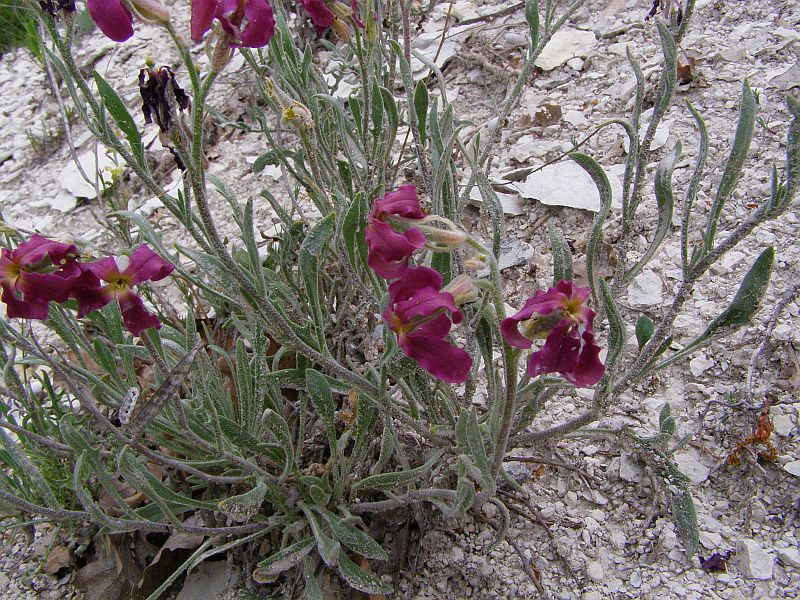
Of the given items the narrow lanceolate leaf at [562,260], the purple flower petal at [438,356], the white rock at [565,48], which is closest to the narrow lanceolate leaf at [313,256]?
the purple flower petal at [438,356]

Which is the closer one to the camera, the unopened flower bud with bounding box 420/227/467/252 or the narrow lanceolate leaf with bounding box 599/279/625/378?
the unopened flower bud with bounding box 420/227/467/252

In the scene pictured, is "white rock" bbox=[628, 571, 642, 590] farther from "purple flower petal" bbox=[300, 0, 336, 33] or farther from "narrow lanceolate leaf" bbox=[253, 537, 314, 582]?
"purple flower petal" bbox=[300, 0, 336, 33]

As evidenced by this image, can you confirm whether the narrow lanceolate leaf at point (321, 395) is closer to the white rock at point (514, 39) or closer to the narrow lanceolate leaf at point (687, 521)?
the narrow lanceolate leaf at point (687, 521)

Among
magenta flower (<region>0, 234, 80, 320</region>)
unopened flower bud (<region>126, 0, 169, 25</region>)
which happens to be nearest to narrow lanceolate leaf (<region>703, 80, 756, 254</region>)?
unopened flower bud (<region>126, 0, 169, 25</region>)

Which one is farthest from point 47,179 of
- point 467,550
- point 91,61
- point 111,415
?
point 467,550

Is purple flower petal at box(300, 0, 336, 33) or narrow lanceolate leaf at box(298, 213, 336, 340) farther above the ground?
purple flower petal at box(300, 0, 336, 33)

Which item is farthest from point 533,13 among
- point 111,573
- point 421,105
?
point 111,573
